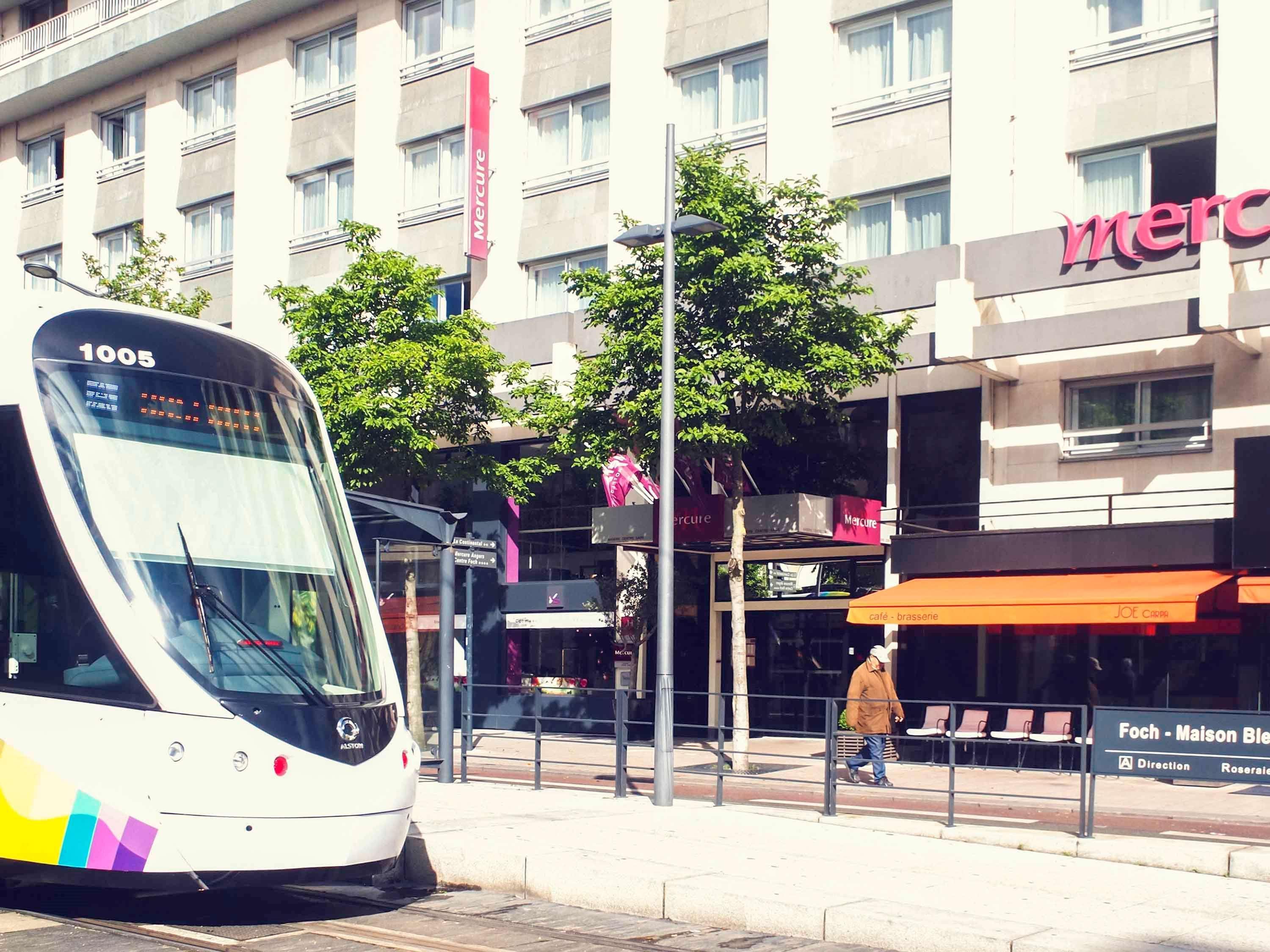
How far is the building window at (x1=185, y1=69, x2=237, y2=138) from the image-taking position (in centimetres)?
3469

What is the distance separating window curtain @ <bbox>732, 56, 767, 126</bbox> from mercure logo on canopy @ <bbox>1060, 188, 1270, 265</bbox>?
6.39m

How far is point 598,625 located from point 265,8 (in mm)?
15960

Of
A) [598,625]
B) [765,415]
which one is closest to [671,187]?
[765,415]

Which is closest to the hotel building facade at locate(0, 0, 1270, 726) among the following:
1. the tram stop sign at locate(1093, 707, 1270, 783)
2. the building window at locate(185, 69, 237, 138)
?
the building window at locate(185, 69, 237, 138)

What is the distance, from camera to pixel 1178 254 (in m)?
20.4

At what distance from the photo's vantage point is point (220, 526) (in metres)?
9.26

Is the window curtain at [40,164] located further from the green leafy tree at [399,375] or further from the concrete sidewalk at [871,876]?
the concrete sidewalk at [871,876]

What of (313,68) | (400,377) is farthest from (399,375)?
(313,68)

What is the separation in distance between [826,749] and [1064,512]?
8720 mm

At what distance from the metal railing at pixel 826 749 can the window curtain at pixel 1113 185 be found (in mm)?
7593

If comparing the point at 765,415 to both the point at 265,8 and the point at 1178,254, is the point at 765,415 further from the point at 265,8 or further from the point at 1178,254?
the point at 265,8

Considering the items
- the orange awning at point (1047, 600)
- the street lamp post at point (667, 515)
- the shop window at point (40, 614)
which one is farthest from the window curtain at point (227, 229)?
the shop window at point (40, 614)

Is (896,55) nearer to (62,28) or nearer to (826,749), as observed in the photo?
(826,749)

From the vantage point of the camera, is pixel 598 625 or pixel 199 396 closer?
pixel 199 396
